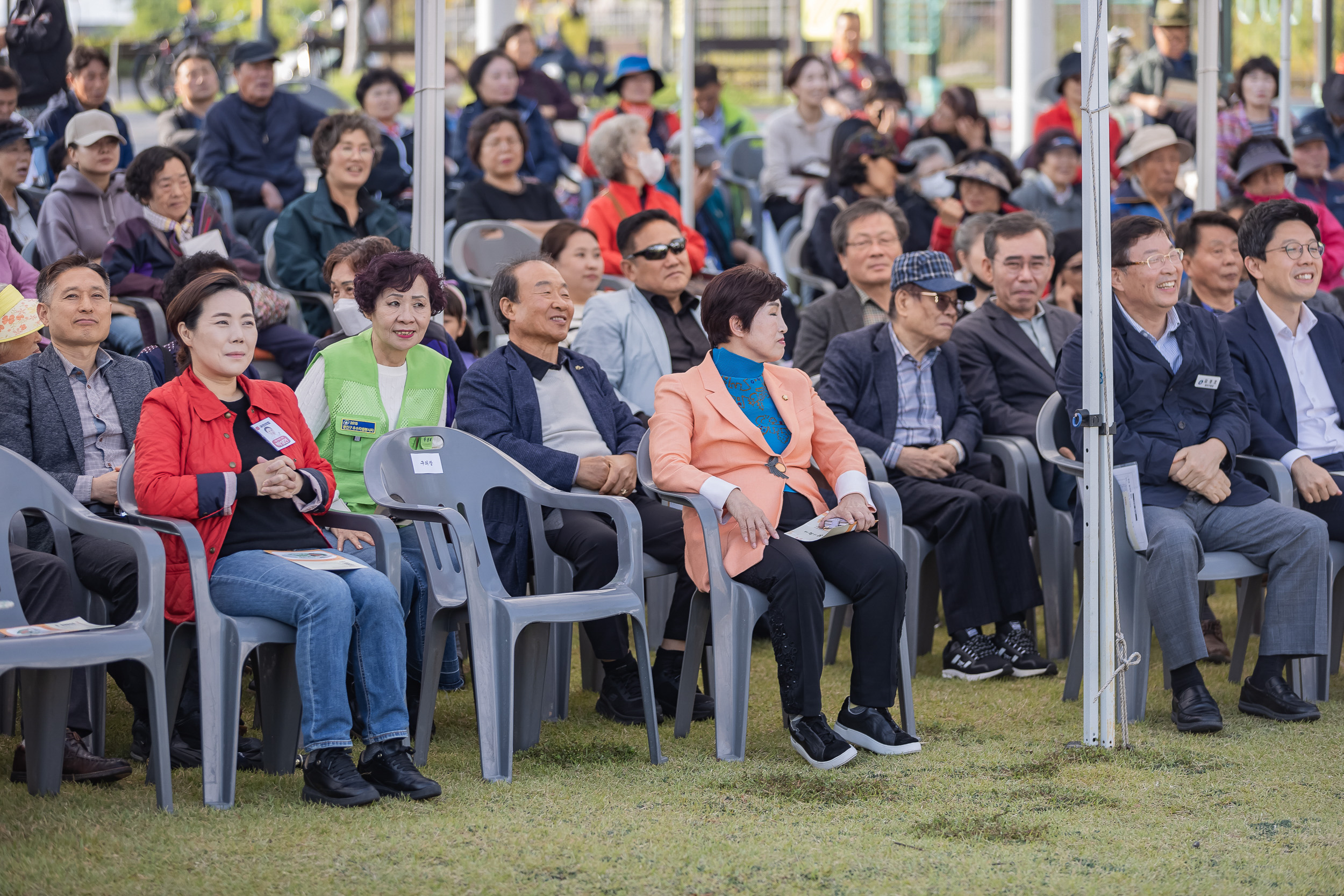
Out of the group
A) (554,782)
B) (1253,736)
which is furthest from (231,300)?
(1253,736)

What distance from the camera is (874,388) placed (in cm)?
506

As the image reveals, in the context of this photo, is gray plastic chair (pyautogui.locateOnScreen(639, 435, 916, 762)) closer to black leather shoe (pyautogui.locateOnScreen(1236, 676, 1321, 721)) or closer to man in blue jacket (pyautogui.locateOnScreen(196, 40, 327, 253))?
black leather shoe (pyautogui.locateOnScreen(1236, 676, 1321, 721))

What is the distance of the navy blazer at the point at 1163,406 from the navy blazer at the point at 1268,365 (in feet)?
0.64

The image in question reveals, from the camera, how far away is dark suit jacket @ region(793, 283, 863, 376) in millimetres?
5602

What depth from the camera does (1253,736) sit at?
4.01 meters

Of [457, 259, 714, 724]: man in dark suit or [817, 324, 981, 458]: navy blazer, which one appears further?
[817, 324, 981, 458]: navy blazer

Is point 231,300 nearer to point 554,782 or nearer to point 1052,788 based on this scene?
point 554,782

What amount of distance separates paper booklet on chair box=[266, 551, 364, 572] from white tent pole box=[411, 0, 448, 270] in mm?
1514

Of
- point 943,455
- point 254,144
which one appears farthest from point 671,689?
point 254,144

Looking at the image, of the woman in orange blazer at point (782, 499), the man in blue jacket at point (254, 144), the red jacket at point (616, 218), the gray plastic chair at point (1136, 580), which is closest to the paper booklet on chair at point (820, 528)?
the woman in orange blazer at point (782, 499)

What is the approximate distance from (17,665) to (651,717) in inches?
59.0

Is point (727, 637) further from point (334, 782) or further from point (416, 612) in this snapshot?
point (334, 782)

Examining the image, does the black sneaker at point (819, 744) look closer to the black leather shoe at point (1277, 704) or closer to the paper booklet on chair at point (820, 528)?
the paper booklet on chair at point (820, 528)

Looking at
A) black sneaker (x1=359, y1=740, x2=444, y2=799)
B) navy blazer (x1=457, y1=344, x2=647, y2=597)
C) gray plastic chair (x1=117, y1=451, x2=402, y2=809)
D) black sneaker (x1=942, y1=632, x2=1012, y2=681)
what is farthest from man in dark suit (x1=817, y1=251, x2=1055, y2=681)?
black sneaker (x1=359, y1=740, x2=444, y2=799)
